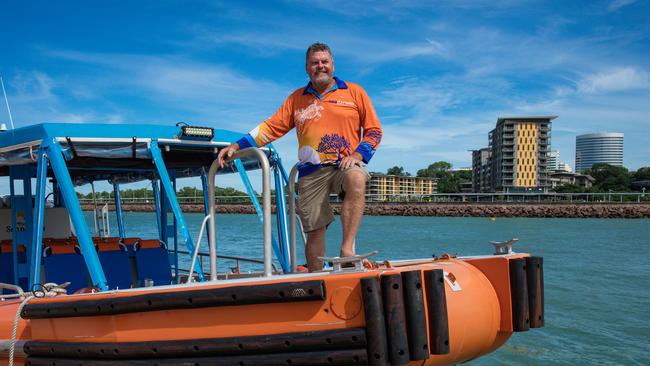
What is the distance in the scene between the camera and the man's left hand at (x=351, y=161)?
3.97 meters

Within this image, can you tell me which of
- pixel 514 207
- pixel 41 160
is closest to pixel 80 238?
pixel 41 160

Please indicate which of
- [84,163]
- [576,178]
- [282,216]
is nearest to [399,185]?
[576,178]

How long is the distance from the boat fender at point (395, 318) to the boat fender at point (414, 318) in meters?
0.04

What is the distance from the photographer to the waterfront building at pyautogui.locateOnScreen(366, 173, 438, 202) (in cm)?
13125

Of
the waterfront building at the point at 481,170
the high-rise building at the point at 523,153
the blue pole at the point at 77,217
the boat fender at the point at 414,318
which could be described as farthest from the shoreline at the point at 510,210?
the boat fender at the point at 414,318

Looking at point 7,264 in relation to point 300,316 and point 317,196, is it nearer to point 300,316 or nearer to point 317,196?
point 317,196

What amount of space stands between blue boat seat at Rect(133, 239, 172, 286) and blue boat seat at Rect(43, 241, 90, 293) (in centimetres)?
64

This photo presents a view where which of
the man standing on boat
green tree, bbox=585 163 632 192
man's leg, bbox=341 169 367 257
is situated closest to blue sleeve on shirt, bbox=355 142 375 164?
the man standing on boat

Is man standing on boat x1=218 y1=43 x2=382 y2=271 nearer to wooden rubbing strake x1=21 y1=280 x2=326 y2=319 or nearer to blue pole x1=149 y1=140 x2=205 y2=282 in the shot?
wooden rubbing strake x1=21 y1=280 x2=326 y2=319

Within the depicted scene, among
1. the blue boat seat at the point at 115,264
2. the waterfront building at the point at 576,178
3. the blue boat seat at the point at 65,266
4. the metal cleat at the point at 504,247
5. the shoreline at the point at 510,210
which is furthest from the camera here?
the waterfront building at the point at 576,178

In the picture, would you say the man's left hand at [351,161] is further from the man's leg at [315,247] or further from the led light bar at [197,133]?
the led light bar at [197,133]

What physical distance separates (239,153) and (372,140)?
92cm

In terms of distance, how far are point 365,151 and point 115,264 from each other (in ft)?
12.8

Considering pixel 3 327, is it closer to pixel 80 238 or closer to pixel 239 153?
pixel 80 238
